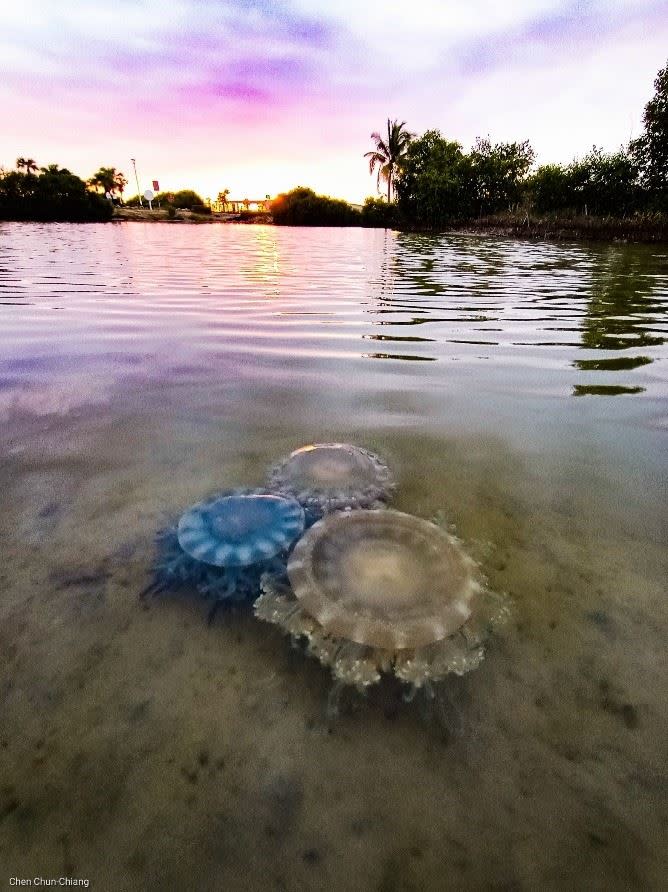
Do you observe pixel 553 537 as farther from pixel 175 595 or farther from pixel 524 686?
pixel 175 595

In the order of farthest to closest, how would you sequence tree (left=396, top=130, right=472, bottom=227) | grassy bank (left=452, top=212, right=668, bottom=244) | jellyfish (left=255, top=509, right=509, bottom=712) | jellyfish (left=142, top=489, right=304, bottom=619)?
tree (left=396, top=130, right=472, bottom=227) → grassy bank (left=452, top=212, right=668, bottom=244) → jellyfish (left=142, top=489, right=304, bottom=619) → jellyfish (left=255, top=509, right=509, bottom=712)

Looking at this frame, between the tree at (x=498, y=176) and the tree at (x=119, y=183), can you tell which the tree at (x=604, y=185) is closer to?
the tree at (x=498, y=176)

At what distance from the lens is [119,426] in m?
3.07

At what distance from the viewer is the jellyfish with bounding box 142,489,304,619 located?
5.64 ft

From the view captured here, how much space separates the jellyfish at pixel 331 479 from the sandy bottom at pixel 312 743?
0.61 m

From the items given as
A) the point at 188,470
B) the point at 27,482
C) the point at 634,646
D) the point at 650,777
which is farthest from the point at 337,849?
the point at 27,482

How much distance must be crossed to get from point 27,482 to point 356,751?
2.23m

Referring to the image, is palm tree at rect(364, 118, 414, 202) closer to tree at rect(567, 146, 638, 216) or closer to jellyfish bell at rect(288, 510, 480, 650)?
tree at rect(567, 146, 638, 216)

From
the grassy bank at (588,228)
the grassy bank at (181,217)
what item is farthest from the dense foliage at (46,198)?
the grassy bank at (588,228)

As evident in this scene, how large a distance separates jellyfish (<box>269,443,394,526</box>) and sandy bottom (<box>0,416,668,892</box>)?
1.99ft

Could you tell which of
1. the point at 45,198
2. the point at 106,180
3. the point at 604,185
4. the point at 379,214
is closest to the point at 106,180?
the point at 106,180

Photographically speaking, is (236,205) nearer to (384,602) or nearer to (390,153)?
(390,153)

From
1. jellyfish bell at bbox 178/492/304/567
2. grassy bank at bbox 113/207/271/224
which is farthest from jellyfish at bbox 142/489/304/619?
grassy bank at bbox 113/207/271/224

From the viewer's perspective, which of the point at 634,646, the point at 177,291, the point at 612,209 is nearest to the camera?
the point at 634,646
